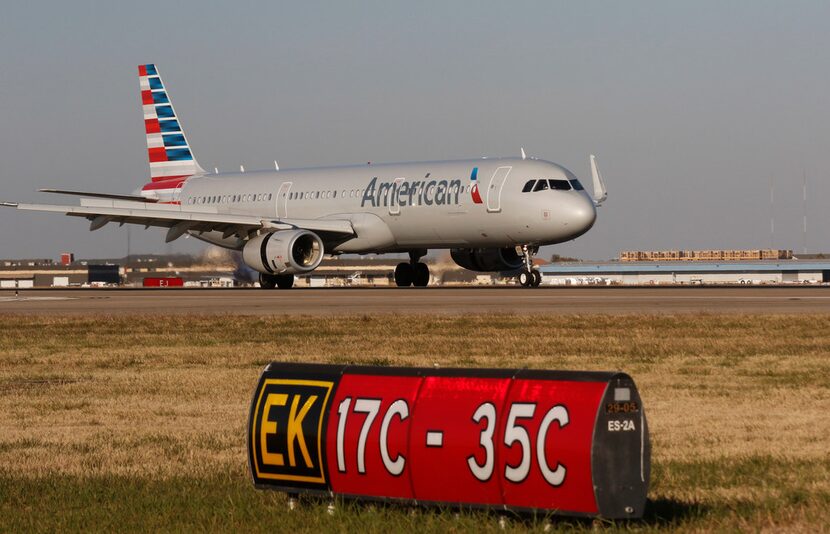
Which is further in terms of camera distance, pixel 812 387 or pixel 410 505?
pixel 812 387

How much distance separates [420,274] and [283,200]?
6.14m

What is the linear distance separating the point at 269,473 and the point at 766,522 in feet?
9.96

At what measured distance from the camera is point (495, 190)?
42219mm

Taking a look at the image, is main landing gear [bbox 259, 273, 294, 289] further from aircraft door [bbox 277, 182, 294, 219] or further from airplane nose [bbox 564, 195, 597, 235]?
airplane nose [bbox 564, 195, 597, 235]

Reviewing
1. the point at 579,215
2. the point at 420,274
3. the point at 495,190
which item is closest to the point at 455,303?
the point at 579,215

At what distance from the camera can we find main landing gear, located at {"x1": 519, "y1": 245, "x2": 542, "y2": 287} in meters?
44.2

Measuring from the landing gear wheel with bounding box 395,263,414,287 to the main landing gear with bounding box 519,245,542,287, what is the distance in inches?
267

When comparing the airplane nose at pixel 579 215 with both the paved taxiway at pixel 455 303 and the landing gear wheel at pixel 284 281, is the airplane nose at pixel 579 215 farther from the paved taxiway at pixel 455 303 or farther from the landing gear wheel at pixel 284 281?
the landing gear wheel at pixel 284 281

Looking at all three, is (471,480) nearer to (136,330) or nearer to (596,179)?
(136,330)

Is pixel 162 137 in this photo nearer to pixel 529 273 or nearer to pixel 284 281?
pixel 284 281

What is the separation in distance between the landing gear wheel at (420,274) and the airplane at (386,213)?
0.04 metres

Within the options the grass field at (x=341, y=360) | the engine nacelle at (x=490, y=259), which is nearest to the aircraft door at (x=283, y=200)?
the engine nacelle at (x=490, y=259)

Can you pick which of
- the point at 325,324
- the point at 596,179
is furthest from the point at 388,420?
the point at 596,179

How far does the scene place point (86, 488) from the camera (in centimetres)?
943
